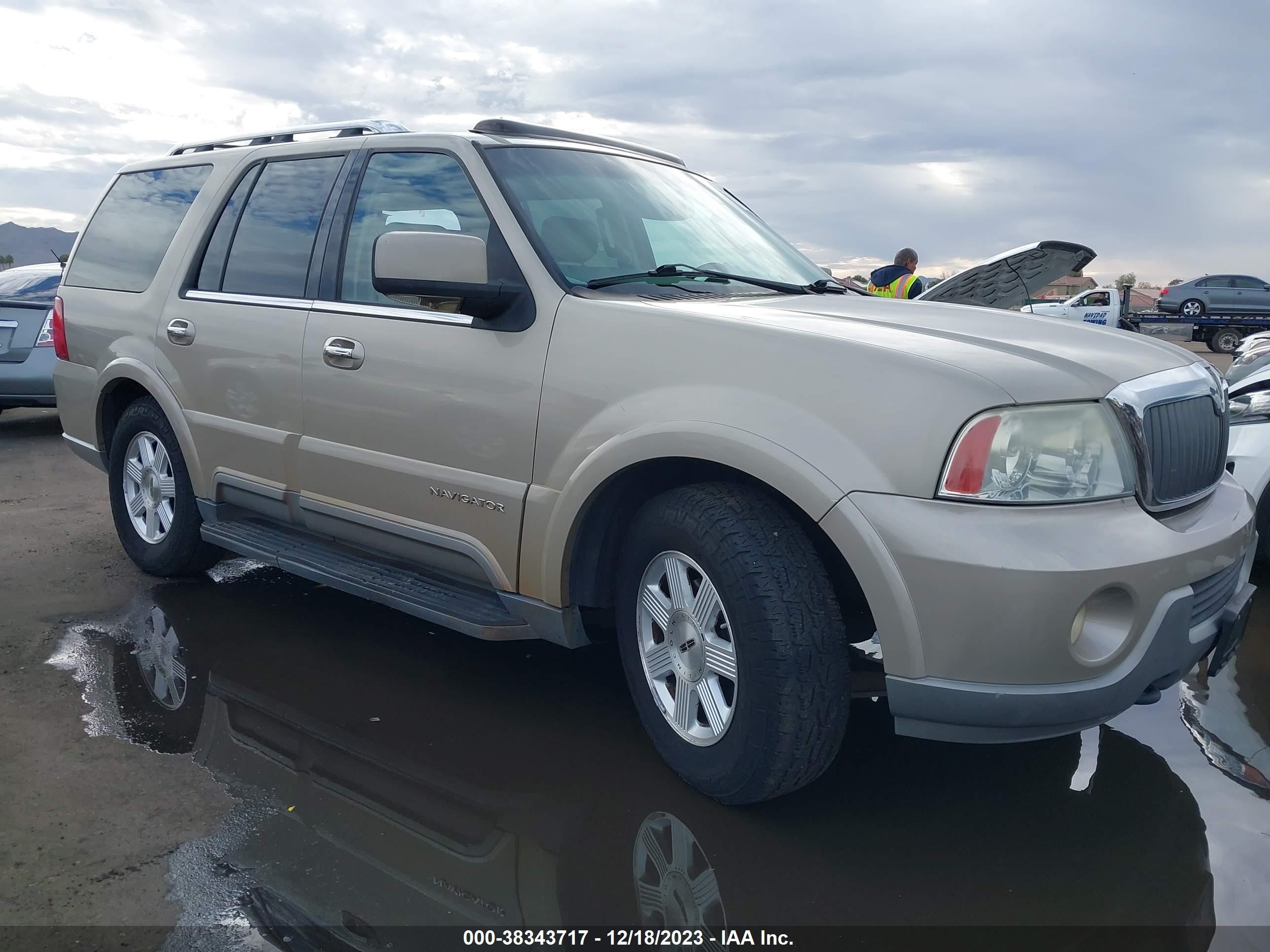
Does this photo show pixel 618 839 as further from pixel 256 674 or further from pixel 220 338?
pixel 220 338

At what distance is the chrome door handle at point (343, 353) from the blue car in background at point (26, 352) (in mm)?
6508

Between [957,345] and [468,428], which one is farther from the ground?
[957,345]

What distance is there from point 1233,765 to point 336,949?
2699 millimetres

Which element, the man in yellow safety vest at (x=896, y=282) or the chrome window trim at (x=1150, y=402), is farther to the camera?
the man in yellow safety vest at (x=896, y=282)

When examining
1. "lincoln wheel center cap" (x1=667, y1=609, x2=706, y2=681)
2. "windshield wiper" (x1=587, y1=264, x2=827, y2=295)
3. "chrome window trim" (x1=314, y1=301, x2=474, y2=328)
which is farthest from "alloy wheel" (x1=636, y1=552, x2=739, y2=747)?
"chrome window trim" (x1=314, y1=301, x2=474, y2=328)

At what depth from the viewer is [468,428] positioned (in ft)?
11.0

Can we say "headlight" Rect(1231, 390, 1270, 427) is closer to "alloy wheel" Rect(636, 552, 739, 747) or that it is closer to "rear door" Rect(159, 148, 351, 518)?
"alloy wheel" Rect(636, 552, 739, 747)

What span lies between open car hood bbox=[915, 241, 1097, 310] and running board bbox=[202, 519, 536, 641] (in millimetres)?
2660

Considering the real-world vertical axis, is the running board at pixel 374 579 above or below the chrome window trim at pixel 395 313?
below

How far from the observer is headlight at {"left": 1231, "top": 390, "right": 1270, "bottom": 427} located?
5062 millimetres

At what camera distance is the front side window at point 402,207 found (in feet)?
11.9

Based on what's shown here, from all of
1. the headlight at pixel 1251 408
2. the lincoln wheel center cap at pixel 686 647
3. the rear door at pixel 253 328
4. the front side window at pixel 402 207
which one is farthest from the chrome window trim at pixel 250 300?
the headlight at pixel 1251 408

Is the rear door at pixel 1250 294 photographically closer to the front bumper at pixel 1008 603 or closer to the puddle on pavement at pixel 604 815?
the puddle on pavement at pixel 604 815

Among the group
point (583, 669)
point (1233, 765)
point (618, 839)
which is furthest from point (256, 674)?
point (1233, 765)
